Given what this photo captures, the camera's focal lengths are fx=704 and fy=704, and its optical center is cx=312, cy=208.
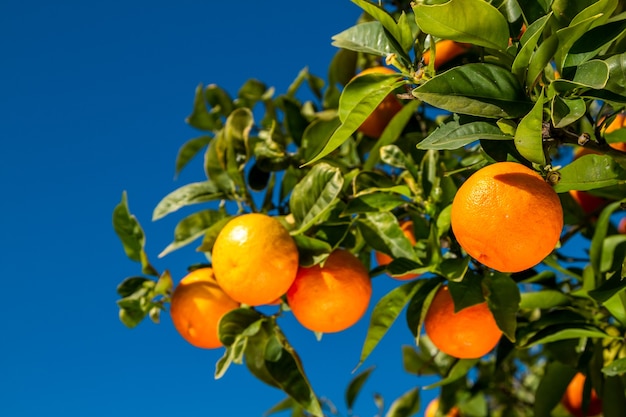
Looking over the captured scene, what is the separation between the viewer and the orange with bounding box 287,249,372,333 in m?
1.70

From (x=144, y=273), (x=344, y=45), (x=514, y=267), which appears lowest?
(x=514, y=267)

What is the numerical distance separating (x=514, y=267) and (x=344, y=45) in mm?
590

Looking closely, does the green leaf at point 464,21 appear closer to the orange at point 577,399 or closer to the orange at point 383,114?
the orange at point 383,114

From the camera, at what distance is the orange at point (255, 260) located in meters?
1.62

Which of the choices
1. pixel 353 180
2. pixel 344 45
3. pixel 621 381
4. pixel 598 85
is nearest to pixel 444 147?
pixel 598 85

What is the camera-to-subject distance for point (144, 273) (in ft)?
6.51

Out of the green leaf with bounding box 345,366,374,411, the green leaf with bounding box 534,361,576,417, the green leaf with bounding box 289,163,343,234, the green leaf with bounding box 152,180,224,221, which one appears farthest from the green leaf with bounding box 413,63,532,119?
the green leaf with bounding box 345,366,374,411

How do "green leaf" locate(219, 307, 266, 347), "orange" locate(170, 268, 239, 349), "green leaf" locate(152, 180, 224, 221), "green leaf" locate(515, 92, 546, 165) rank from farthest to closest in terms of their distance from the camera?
"green leaf" locate(152, 180, 224, 221) < "orange" locate(170, 268, 239, 349) < "green leaf" locate(219, 307, 266, 347) < "green leaf" locate(515, 92, 546, 165)

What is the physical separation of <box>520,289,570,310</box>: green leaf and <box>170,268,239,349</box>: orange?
768mm

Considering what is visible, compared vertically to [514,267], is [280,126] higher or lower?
higher

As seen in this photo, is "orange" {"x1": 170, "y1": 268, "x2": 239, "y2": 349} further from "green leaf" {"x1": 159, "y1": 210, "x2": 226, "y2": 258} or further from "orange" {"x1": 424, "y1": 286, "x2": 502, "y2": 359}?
"orange" {"x1": 424, "y1": 286, "x2": 502, "y2": 359}

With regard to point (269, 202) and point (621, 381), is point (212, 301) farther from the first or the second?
point (621, 381)

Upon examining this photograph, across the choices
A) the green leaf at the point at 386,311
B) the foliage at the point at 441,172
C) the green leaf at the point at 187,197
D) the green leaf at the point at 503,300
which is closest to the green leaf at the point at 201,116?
the foliage at the point at 441,172

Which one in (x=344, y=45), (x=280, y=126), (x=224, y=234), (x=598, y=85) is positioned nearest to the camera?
(x=598, y=85)
